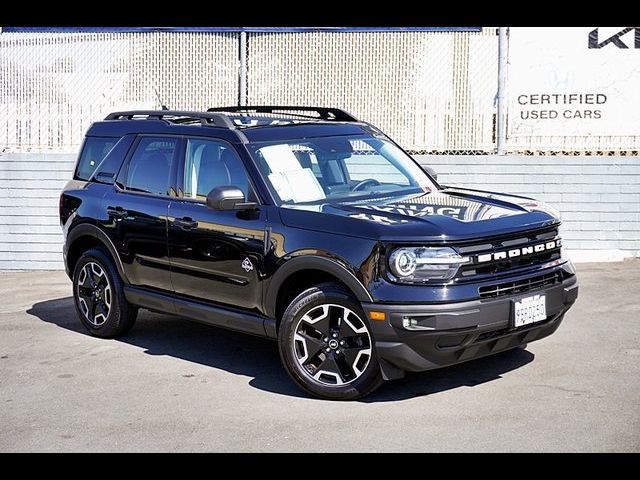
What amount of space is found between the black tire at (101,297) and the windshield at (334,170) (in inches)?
71.7

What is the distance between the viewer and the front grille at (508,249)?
6.18 meters

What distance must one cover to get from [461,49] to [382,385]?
6280 millimetres

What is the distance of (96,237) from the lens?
8258mm

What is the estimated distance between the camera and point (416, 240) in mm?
6039

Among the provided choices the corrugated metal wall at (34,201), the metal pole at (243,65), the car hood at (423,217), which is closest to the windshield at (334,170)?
the car hood at (423,217)

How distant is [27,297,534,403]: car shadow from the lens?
6.71m

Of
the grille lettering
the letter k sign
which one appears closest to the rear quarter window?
the grille lettering

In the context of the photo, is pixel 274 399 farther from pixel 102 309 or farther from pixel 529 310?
pixel 102 309

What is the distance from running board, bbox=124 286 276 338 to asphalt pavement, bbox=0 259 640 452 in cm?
36

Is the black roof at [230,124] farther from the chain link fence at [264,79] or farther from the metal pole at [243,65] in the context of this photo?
the metal pole at [243,65]

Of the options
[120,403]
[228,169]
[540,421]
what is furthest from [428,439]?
[228,169]

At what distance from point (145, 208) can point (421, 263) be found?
8.42 feet

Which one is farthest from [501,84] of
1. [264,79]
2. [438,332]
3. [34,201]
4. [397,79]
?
[438,332]

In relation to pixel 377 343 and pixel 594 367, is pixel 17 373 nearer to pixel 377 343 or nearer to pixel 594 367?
pixel 377 343
